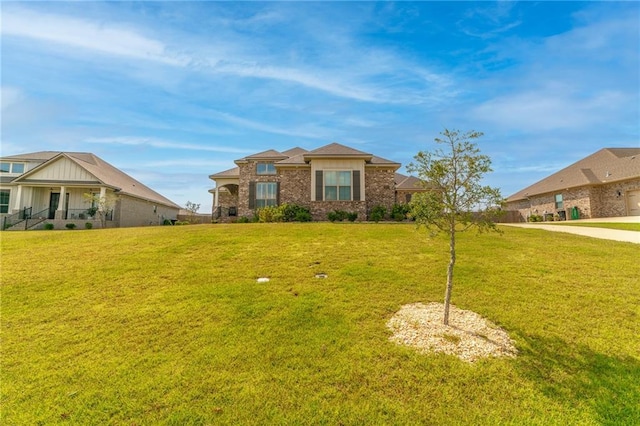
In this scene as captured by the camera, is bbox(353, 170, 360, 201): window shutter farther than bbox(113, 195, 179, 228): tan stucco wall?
No

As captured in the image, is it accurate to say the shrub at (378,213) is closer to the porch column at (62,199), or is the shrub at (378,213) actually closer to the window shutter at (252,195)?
the window shutter at (252,195)

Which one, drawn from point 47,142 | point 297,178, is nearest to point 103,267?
Result: point 297,178

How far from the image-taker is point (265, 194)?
23.9 metres

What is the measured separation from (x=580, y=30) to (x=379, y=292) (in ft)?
43.1

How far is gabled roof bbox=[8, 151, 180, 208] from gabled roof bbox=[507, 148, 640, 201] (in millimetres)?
38013

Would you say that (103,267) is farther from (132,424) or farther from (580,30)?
(580,30)

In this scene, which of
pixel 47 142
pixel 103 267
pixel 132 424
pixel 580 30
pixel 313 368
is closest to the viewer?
pixel 132 424

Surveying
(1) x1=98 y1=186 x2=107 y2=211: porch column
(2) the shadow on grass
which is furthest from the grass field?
(1) x1=98 y1=186 x2=107 y2=211: porch column

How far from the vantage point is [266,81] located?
13992 mm

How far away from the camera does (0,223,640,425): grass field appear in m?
3.43

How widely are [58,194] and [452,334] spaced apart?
29917 millimetres

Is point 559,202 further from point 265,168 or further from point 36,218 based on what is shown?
→ point 36,218

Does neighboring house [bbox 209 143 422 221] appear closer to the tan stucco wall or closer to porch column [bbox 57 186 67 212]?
the tan stucco wall

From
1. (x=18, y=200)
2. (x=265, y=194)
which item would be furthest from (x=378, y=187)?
(x=18, y=200)
